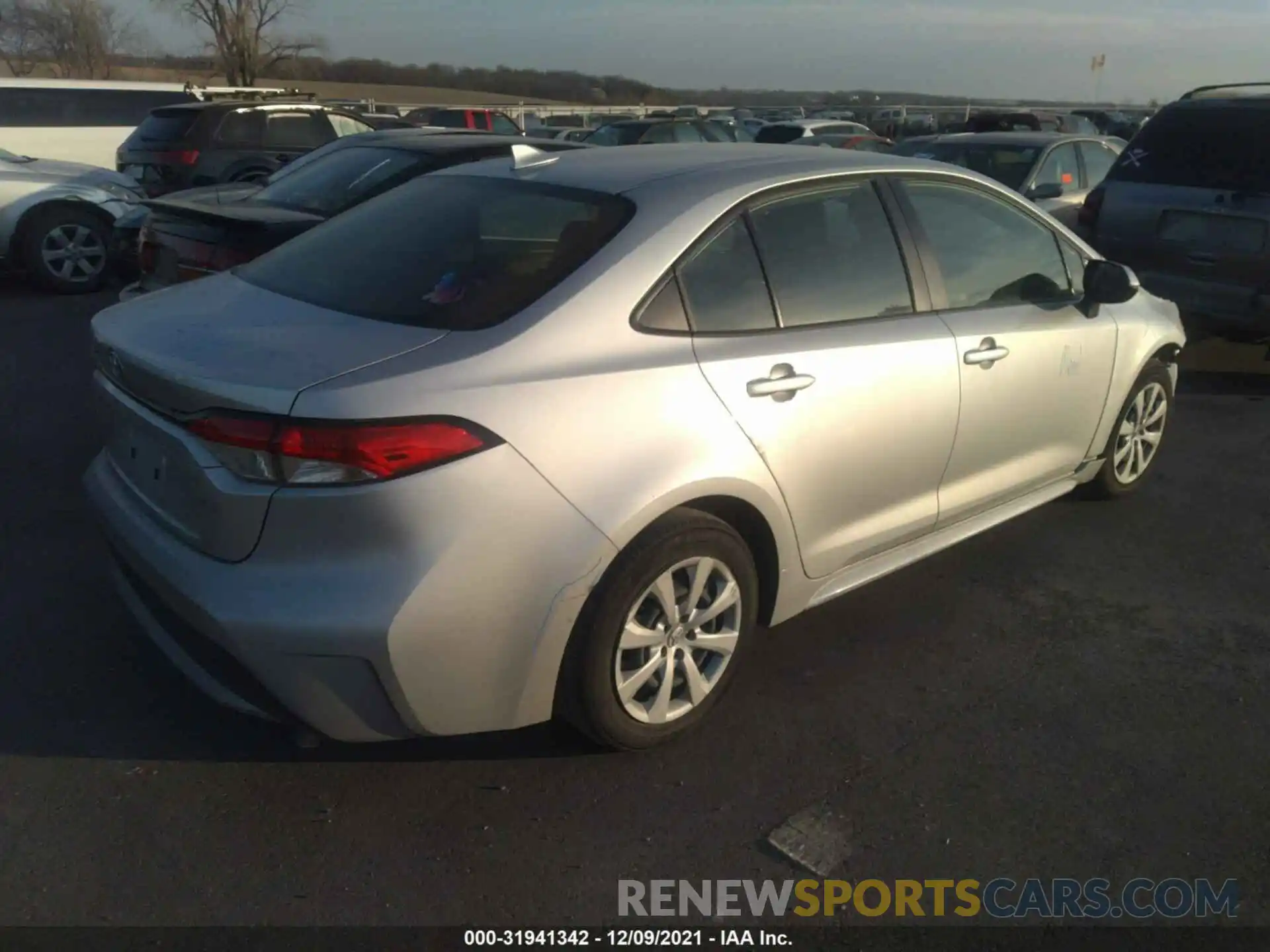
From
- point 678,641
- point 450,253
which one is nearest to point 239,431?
point 450,253

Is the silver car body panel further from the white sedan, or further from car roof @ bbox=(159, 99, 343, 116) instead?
car roof @ bbox=(159, 99, 343, 116)

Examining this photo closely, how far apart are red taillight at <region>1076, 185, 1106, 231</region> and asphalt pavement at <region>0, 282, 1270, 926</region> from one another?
14.1 feet

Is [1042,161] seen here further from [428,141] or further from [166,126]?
[166,126]

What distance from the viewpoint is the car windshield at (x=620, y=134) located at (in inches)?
669

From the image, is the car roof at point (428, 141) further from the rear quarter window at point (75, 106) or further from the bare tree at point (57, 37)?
the bare tree at point (57, 37)

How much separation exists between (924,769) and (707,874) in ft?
2.63

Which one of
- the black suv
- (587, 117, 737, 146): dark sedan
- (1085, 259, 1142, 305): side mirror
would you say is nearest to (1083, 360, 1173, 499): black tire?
(1085, 259, 1142, 305): side mirror

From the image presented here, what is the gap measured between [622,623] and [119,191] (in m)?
9.08

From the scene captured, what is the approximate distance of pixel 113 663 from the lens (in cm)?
358

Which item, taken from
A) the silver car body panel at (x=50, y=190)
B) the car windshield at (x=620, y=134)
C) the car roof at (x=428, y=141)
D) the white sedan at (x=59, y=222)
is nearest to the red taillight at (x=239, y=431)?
the car roof at (x=428, y=141)

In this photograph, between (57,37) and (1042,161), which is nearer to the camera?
(1042,161)

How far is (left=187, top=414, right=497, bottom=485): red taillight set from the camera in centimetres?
250

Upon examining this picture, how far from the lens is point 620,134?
679 inches

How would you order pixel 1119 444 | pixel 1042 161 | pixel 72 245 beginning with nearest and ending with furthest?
1. pixel 1119 444
2. pixel 72 245
3. pixel 1042 161
